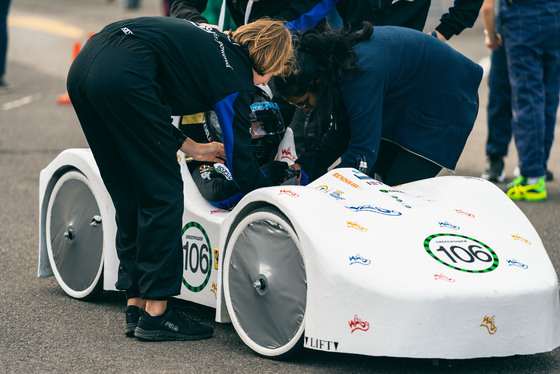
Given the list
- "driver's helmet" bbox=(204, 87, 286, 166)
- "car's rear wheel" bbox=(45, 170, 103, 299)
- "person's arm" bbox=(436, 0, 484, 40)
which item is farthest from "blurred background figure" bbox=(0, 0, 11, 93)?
"driver's helmet" bbox=(204, 87, 286, 166)

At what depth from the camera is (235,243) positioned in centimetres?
387

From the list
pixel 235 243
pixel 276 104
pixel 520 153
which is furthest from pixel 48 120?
pixel 235 243

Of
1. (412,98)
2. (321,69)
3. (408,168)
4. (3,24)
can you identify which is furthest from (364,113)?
(3,24)

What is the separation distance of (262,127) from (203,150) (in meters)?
0.36

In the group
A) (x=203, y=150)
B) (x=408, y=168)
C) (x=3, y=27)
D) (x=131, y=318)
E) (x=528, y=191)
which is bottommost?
(x=3, y=27)

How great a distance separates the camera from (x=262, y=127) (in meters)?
4.50

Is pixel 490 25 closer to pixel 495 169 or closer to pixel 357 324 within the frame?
pixel 495 169

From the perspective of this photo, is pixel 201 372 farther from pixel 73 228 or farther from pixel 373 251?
pixel 73 228

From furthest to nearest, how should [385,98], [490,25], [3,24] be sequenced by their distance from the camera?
[3,24] < [490,25] < [385,98]

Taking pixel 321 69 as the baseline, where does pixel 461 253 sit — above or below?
below

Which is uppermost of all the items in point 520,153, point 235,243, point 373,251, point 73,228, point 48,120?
point 373,251

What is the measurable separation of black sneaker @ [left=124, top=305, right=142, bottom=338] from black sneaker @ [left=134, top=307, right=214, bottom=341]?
7 cm

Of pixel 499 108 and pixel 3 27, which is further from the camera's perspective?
pixel 3 27

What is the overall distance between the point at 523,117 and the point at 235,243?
3652 mm
